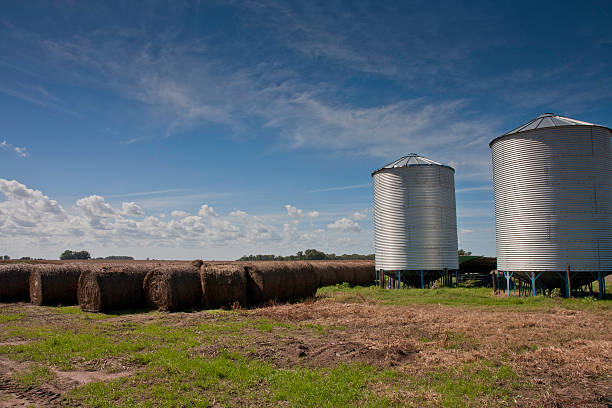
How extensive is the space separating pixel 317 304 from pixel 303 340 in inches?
313

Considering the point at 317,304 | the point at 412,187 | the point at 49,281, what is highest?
the point at 412,187

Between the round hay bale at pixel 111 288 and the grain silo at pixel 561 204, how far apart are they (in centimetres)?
2002

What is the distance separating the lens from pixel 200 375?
26.3 ft

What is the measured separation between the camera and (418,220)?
31.6 metres

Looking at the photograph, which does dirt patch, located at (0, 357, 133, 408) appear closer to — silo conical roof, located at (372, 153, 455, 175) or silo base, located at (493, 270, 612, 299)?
silo base, located at (493, 270, 612, 299)

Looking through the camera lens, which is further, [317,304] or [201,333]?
[317,304]

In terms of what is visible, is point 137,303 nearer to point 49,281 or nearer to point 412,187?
point 49,281

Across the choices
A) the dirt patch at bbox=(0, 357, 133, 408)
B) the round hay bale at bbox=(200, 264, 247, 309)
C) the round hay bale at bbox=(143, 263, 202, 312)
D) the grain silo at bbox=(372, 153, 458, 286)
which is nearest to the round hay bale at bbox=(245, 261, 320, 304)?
the round hay bale at bbox=(200, 264, 247, 309)

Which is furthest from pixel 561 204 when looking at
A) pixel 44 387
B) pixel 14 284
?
pixel 14 284

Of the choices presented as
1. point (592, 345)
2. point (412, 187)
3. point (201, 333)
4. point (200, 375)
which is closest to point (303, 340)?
point (201, 333)

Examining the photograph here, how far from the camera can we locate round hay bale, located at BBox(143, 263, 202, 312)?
667 inches

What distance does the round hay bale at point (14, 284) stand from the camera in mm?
21781

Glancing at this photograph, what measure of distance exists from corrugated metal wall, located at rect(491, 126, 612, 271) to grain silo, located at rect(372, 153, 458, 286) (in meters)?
7.32

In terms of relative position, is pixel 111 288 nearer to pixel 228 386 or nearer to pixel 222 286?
pixel 222 286
